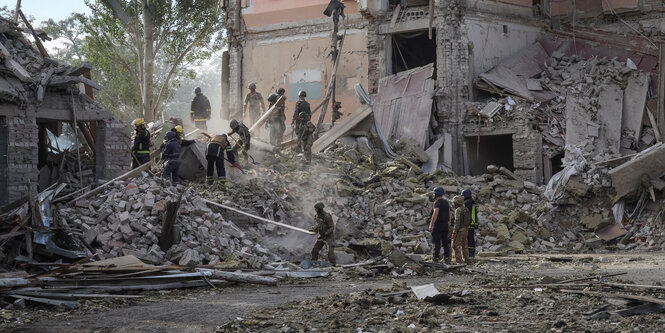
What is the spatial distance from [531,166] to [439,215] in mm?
8803

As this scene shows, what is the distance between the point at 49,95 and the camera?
15875 mm

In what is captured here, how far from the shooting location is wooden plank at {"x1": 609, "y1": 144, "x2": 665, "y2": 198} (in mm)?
19641

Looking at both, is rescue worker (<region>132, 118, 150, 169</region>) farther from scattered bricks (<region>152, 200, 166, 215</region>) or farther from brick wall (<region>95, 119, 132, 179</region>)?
scattered bricks (<region>152, 200, 166, 215</region>)

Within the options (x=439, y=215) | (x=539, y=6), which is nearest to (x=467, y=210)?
(x=439, y=215)

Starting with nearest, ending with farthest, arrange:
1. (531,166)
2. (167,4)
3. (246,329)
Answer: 1. (246,329)
2. (531,166)
3. (167,4)

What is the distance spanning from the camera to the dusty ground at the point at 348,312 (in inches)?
326

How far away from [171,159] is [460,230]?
21.6 feet

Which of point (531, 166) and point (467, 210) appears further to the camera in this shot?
point (531, 166)

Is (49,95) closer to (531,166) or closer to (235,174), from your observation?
(235,174)

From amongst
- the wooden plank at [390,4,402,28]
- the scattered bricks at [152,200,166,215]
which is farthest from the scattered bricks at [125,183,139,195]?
the wooden plank at [390,4,402,28]

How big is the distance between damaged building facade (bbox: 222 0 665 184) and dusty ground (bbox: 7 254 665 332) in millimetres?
12147

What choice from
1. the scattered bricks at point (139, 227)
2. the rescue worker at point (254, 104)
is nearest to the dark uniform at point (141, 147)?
the scattered bricks at point (139, 227)

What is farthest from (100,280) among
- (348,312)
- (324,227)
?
(324,227)

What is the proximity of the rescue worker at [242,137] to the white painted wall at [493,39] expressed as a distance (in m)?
8.25
